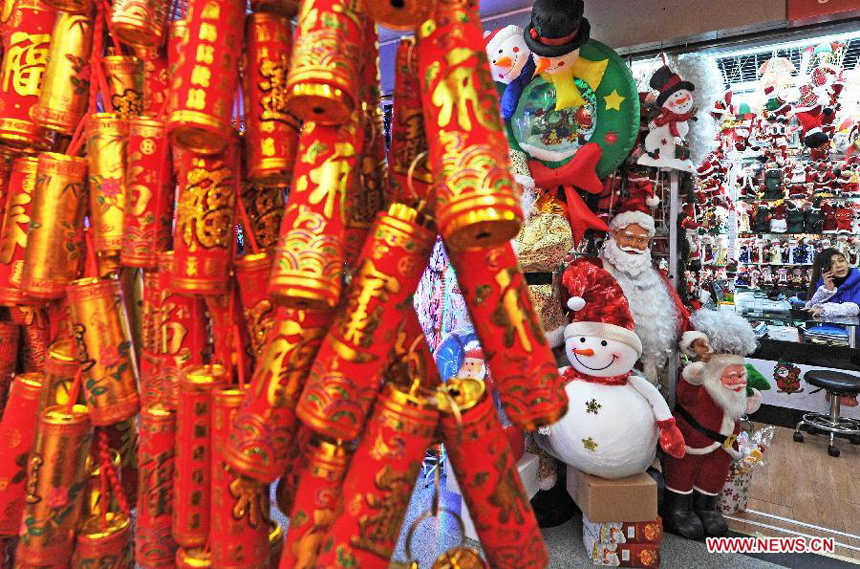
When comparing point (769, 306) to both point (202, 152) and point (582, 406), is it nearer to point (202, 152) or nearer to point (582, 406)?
point (582, 406)

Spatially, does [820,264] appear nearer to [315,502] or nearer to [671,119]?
[671,119]

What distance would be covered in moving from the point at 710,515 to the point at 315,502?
198 centimetres

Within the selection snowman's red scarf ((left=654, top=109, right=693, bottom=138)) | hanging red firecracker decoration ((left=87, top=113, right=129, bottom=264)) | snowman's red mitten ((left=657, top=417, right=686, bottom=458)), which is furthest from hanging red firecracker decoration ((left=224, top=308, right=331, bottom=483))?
snowman's red scarf ((left=654, top=109, right=693, bottom=138))

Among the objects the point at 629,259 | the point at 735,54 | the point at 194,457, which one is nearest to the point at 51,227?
the point at 194,457

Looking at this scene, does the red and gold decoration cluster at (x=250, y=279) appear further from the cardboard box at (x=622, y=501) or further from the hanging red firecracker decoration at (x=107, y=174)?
the cardboard box at (x=622, y=501)

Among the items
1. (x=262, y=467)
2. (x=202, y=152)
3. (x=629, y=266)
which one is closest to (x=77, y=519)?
(x=262, y=467)

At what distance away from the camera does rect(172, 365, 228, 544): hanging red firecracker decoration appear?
673 millimetres

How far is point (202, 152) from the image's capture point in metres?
0.65

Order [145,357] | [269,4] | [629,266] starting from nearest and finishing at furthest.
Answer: [269,4] < [145,357] < [629,266]

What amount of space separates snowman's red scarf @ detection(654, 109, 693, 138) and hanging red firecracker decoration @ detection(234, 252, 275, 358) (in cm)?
191

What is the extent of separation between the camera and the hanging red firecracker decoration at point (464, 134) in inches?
16.8

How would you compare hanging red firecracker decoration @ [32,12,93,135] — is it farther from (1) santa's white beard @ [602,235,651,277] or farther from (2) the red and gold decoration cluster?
(1) santa's white beard @ [602,235,651,277]

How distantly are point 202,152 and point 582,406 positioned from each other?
157cm

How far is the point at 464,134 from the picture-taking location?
18.2 inches
